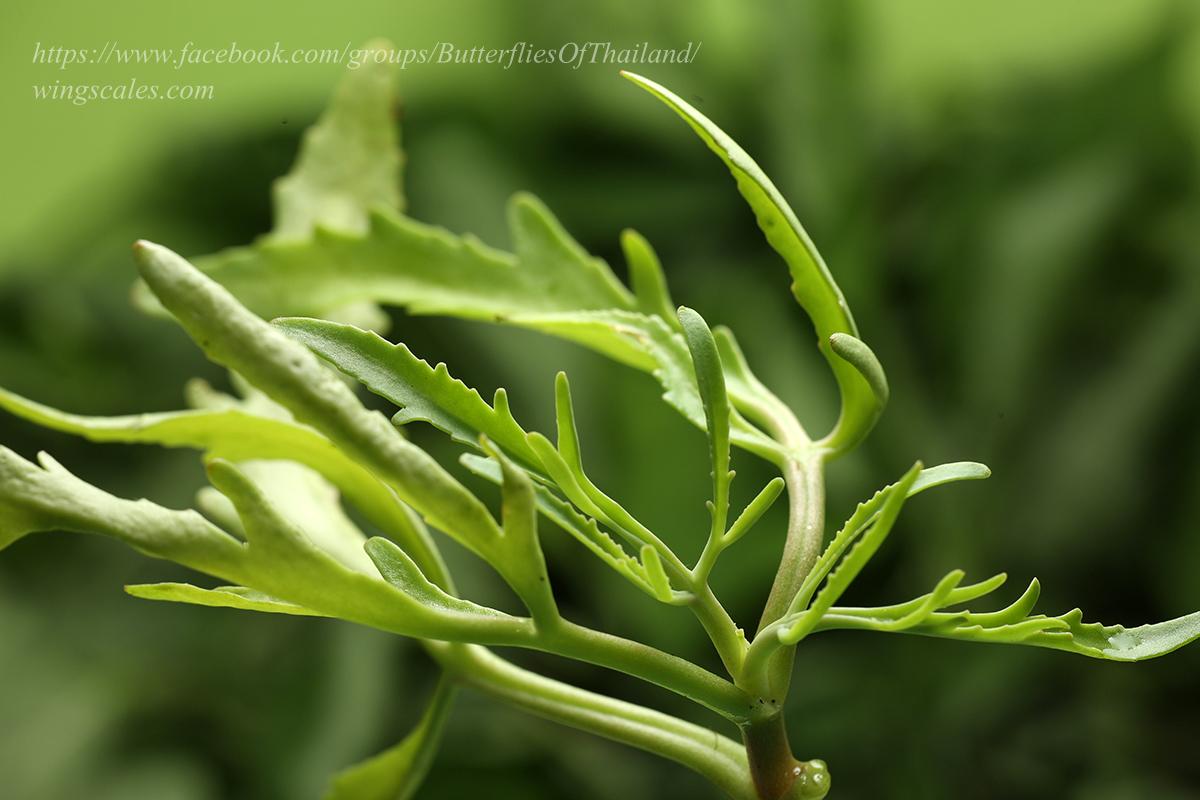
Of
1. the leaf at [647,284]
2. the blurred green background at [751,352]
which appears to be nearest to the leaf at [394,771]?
the leaf at [647,284]

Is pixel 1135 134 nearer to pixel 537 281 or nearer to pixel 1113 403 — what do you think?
pixel 1113 403

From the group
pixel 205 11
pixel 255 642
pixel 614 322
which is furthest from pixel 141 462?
pixel 614 322

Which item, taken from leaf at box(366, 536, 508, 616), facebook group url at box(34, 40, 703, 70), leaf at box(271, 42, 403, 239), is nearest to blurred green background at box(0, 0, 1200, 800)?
facebook group url at box(34, 40, 703, 70)

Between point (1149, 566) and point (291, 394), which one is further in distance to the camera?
point (1149, 566)

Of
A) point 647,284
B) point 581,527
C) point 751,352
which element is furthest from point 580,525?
point 751,352

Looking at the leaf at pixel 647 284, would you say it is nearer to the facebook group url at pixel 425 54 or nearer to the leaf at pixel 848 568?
the leaf at pixel 848 568

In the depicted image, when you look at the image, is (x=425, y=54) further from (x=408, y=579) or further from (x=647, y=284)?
Answer: (x=408, y=579)
